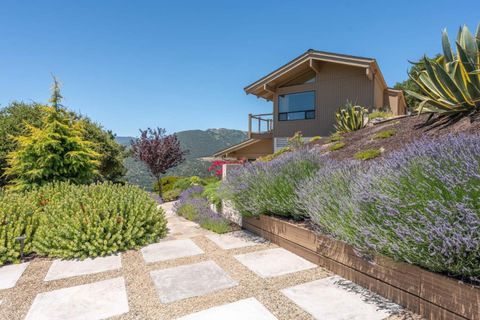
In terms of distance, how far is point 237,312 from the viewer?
2.39 m

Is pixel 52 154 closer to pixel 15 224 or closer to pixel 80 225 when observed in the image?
pixel 15 224

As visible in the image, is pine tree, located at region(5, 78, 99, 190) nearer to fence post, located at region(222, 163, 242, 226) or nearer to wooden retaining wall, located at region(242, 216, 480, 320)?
fence post, located at region(222, 163, 242, 226)

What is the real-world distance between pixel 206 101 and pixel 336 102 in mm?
11354

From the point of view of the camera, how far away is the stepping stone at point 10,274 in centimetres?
319

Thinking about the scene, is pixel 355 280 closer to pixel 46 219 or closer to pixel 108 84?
pixel 46 219

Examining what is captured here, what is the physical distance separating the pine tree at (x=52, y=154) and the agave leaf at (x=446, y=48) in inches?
367

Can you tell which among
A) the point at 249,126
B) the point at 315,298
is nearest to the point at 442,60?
the point at 315,298

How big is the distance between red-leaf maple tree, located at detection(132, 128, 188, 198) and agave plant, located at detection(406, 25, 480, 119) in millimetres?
11044

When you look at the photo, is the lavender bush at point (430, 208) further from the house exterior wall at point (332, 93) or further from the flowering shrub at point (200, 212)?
the house exterior wall at point (332, 93)

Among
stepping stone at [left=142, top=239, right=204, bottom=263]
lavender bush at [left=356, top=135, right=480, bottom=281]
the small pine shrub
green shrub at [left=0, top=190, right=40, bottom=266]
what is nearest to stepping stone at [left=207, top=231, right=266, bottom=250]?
stepping stone at [left=142, top=239, right=204, bottom=263]

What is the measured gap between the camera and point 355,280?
284cm

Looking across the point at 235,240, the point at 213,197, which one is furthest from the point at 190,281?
the point at 213,197

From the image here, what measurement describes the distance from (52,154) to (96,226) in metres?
4.16

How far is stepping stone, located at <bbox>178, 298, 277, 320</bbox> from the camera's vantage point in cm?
230
